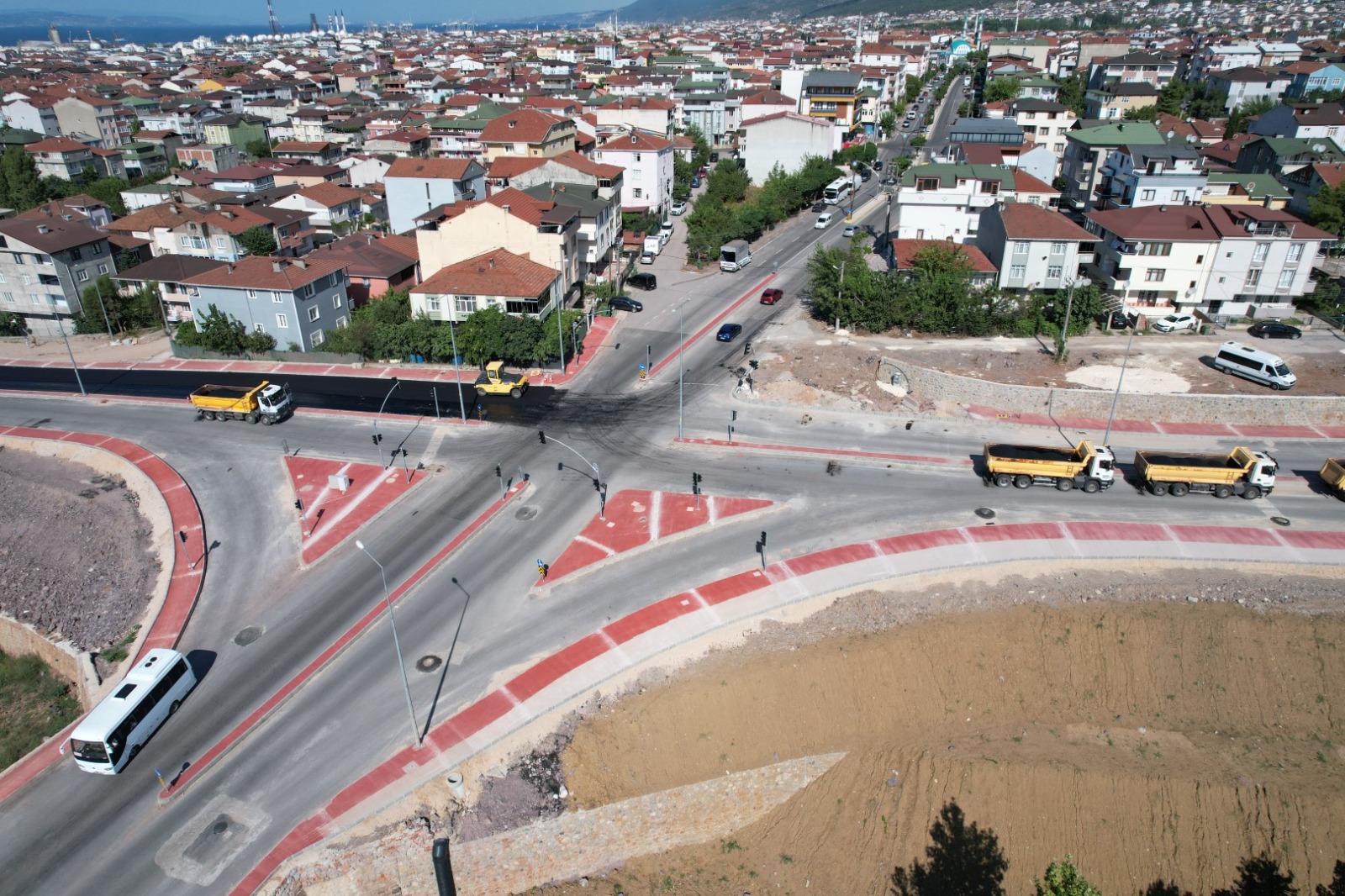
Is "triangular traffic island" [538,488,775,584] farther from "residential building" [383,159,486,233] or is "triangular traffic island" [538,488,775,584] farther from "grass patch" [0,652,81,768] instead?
"residential building" [383,159,486,233]

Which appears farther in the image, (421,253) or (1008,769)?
(421,253)

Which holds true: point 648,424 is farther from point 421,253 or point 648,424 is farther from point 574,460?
point 421,253

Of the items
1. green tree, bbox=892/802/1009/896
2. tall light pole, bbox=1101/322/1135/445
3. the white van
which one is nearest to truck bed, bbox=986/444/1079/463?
tall light pole, bbox=1101/322/1135/445

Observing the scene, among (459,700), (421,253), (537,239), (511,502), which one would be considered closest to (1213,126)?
(537,239)

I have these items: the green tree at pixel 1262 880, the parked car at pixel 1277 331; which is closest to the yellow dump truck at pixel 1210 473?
the green tree at pixel 1262 880

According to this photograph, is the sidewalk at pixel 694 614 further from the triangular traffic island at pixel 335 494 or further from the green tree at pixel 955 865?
the triangular traffic island at pixel 335 494

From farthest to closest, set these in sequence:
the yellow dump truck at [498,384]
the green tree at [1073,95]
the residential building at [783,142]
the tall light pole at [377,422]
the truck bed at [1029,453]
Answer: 1. the green tree at [1073,95]
2. the residential building at [783,142]
3. the yellow dump truck at [498,384]
4. the tall light pole at [377,422]
5. the truck bed at [1029,453]
